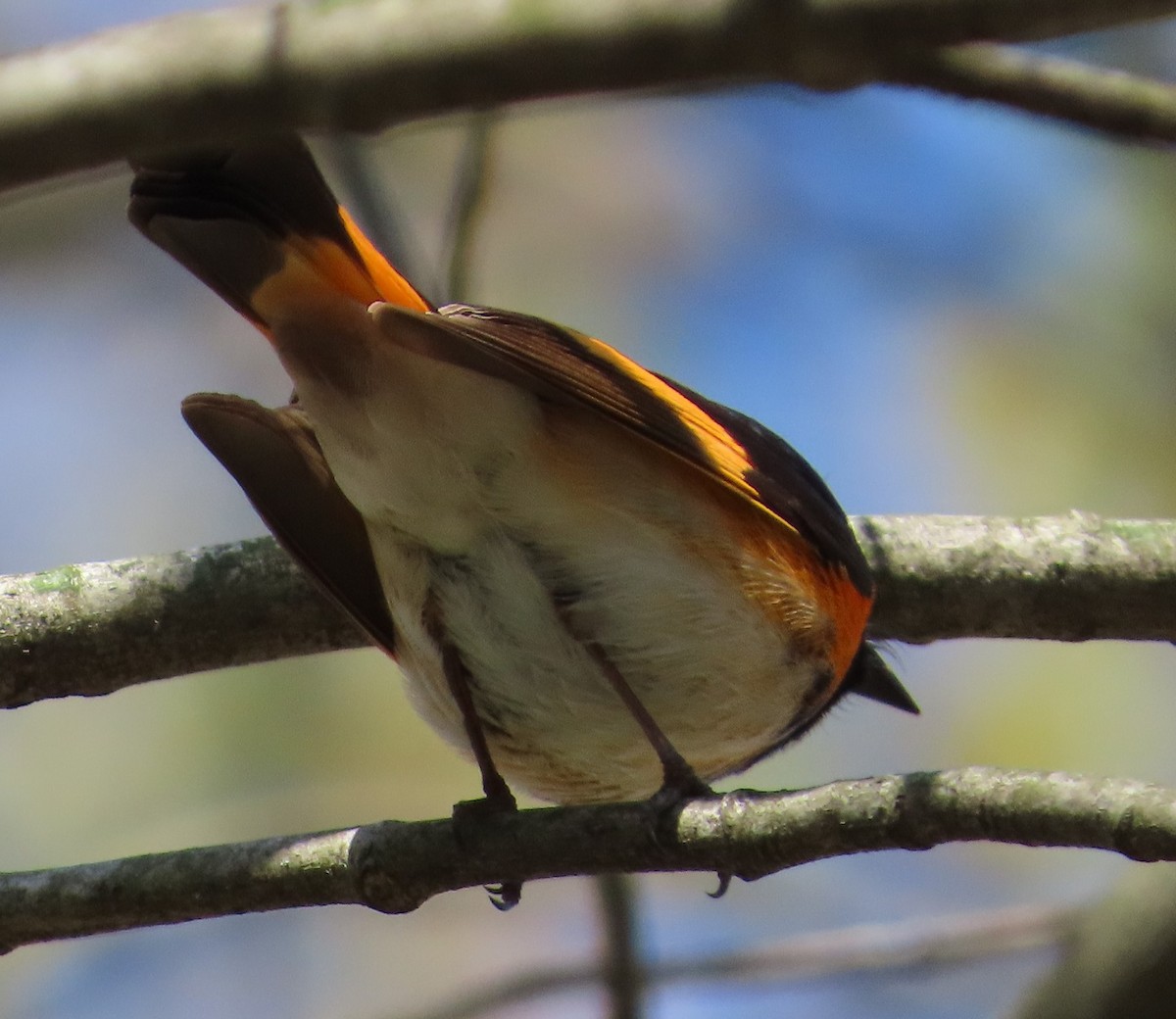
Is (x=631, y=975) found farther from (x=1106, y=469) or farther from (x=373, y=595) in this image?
(x=1106, y=469)

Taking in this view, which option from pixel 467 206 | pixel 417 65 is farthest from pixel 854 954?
pixel 417 65

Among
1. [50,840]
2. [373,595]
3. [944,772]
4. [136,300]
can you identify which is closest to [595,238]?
[136,300]

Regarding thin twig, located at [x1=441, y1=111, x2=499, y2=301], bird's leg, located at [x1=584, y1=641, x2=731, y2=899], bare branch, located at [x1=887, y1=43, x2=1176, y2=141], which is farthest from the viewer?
thin twig, located at [x1=441, y1=111, x2=499, y2=301]

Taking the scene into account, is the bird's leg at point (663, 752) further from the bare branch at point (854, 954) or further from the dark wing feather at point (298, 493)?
the bare branch at point (854, 954)

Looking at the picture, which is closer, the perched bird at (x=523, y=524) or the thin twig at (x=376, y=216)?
the perched bird at (x=523, y=524)

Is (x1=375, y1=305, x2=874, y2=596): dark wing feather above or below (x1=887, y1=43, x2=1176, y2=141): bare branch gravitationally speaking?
below

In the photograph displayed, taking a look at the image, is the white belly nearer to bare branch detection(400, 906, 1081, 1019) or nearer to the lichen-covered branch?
the lichen-covered branch

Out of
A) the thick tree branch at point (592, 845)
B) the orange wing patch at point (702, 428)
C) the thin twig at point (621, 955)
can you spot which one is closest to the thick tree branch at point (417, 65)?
the thick tree branch at point (592, 845)

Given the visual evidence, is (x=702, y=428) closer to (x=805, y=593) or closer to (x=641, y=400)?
(x=641, y=400)

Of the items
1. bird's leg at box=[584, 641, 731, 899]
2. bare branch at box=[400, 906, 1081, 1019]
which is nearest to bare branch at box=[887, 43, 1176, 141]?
bird's leg at box=[584, 641, 731, 899]
